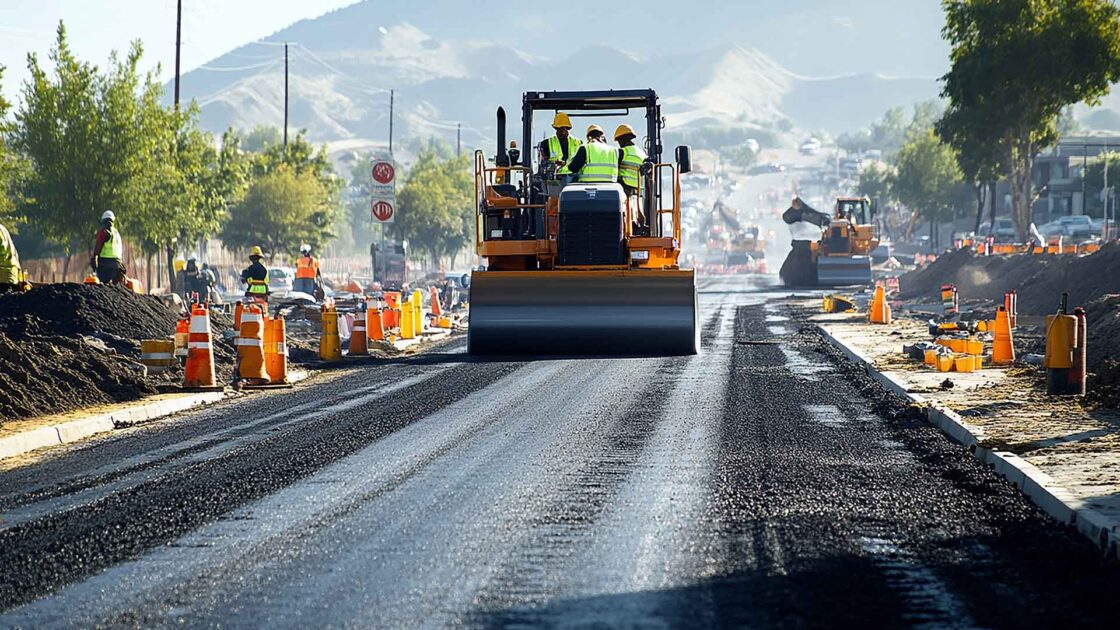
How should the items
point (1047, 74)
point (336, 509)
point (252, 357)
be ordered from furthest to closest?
point (1047, 74)
point (252, 357)
point (336, 509)

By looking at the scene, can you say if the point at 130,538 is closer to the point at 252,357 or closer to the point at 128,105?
the point at 252,357

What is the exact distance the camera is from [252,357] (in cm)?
1939

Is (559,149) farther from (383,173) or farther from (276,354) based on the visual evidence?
(383,173)

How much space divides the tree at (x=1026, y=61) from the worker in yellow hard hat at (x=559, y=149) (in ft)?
114

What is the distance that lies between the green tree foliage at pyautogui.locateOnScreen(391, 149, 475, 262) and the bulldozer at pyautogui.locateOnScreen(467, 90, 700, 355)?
7900cm

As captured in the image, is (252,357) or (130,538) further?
(252,357)

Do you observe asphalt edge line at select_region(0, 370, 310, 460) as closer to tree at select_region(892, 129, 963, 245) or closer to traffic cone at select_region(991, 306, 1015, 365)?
traffic cone at select_region(991, 306, 1015, 365)

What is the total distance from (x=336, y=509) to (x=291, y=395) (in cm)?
903

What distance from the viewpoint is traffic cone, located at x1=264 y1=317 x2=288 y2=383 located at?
19688 millimetres

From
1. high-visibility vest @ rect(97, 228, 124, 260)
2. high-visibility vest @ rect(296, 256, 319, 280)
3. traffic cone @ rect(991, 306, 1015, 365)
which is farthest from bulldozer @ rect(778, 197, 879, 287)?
traffic cone @ rect(991, 306, 1015, 365)

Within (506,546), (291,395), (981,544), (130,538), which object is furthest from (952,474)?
(291,395)

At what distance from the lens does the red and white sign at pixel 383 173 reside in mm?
33344

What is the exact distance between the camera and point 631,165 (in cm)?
2039

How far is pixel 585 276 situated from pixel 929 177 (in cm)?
9578
